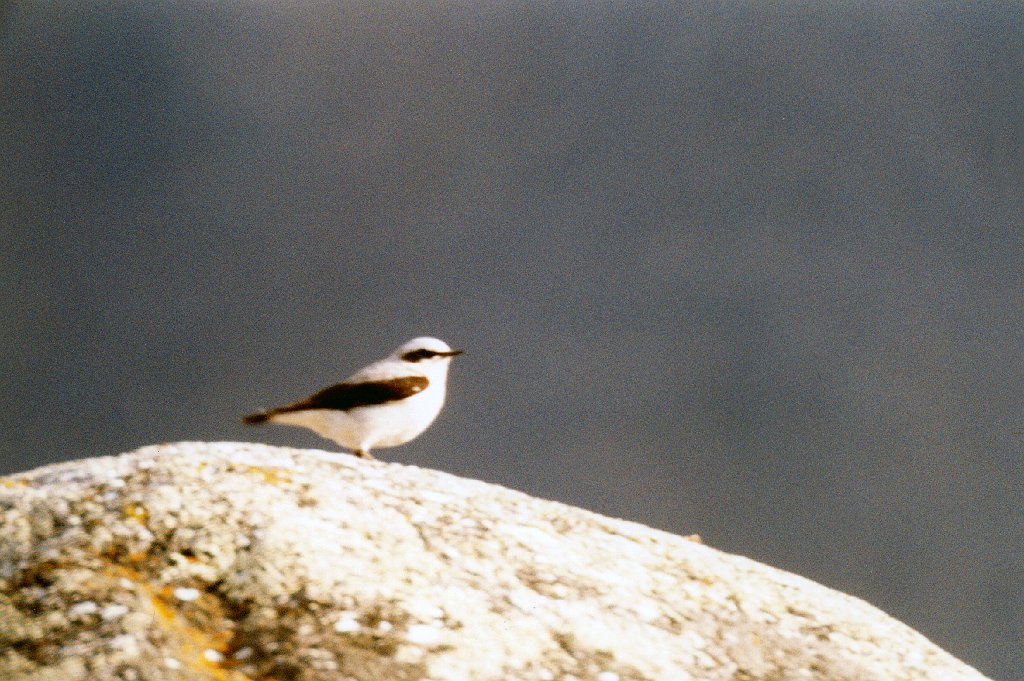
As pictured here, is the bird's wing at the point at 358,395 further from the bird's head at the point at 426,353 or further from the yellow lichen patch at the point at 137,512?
the yellow lichen patch at the point at 137,512

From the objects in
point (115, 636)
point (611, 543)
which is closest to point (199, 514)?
point (115, 636)

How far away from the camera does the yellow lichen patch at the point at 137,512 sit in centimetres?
743

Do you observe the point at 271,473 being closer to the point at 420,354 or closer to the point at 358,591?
the point at 358,591

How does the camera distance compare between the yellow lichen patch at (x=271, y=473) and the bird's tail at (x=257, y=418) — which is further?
the bird's tail at (x=257, y=418)

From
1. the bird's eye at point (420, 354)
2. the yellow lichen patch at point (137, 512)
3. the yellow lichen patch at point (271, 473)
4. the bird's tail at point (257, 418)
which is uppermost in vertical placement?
the bird's eye at point (420, 354)

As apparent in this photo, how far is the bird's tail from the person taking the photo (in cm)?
1251

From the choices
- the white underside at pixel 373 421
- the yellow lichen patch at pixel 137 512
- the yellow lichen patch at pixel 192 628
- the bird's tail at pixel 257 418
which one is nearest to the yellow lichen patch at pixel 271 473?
the yellow lichen patch at pixel 137 512

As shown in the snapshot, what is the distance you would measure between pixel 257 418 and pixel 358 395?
1.37 m

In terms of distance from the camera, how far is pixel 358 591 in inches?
278

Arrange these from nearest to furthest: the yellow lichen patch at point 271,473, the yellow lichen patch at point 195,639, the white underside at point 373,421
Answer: the yellow lichen patch at point 195,639, the yellow lichen patch at point 271,473, the white underside at point 373,421

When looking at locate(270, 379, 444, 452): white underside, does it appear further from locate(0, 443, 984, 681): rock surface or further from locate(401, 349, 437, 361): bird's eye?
locate(0, 443, 984, 681): rock surface

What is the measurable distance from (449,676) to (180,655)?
1.74 meters

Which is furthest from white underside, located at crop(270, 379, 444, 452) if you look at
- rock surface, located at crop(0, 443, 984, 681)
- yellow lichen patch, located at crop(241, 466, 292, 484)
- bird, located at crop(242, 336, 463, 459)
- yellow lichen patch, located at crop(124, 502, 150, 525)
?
yellow lichen patch, located at crop(124, 502, 150, 525)

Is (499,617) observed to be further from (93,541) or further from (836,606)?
(836,606)
